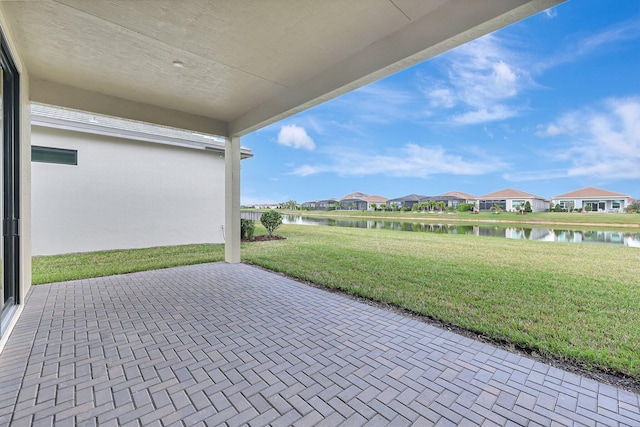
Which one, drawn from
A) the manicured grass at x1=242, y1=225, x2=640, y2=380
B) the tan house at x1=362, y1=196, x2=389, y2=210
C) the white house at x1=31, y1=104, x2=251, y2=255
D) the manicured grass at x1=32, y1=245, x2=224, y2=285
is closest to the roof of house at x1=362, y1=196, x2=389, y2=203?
the tan house at x1=362, y1=196, x2=389, y2=210

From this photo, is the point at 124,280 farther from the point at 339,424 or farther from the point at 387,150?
the point at 387,150

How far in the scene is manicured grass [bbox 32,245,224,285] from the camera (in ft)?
17.6

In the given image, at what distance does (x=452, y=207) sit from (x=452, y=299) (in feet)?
96.5

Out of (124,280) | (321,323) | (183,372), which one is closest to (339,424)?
(183,372)

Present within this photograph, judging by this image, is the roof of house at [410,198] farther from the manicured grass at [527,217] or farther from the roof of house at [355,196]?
the manicured grass at [527,217]

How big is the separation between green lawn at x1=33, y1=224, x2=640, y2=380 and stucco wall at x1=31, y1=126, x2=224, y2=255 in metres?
0.71

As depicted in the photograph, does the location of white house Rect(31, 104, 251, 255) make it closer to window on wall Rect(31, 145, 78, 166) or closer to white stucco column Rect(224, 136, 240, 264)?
window on wall Rect(31, 145, 78, 166)

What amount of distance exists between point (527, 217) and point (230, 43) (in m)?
24.9

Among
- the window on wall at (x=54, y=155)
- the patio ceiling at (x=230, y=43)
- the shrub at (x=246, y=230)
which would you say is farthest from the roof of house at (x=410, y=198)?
the patio ceiling at (x=230, y=43)

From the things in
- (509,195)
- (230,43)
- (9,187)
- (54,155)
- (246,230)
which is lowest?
(246,230)

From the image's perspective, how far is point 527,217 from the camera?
21.3 meters

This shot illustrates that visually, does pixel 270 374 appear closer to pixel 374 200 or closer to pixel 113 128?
pixel 113 128

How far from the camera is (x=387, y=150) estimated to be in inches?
1503

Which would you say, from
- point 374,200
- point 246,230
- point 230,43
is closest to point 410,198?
point 374,200
